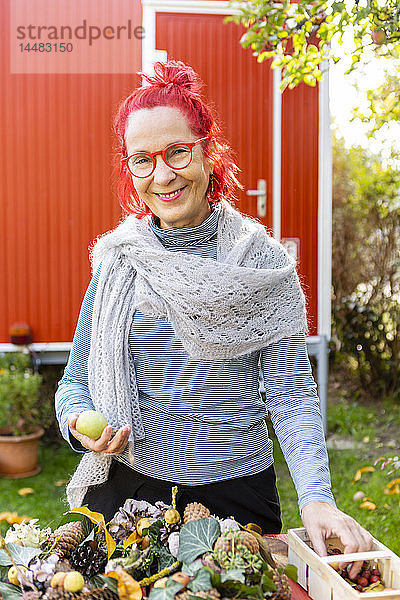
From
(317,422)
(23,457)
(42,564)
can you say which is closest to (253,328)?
(317,422)

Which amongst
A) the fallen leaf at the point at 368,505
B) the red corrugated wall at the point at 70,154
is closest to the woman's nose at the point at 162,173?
the fallen leaf at the point at 368,505

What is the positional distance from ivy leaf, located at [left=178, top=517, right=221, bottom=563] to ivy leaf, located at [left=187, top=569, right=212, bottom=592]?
7 cm

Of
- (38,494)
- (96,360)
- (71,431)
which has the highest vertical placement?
(96,360)

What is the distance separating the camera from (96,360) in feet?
6.44

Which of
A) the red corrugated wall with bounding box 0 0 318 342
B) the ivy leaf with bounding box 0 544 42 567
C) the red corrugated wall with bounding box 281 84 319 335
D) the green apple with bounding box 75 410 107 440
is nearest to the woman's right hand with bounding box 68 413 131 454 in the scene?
the green apple with bounding box 75 410 107 440

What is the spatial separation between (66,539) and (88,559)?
6 cm

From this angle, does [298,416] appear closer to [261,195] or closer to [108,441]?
[108,441]

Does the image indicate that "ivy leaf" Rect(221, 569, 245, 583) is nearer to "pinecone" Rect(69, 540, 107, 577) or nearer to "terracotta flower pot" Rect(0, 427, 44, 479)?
"pinecone" Rect(69, 540, 107, 577)

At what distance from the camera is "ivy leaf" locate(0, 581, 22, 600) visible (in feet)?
4.27

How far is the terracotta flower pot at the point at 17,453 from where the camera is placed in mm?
5125

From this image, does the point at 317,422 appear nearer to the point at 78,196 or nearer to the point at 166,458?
the point at 166,458

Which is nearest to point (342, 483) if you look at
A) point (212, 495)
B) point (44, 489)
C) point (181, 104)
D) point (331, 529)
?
point (44, 489)

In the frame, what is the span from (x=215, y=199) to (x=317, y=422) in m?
0.73

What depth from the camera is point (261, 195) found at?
217 inches
